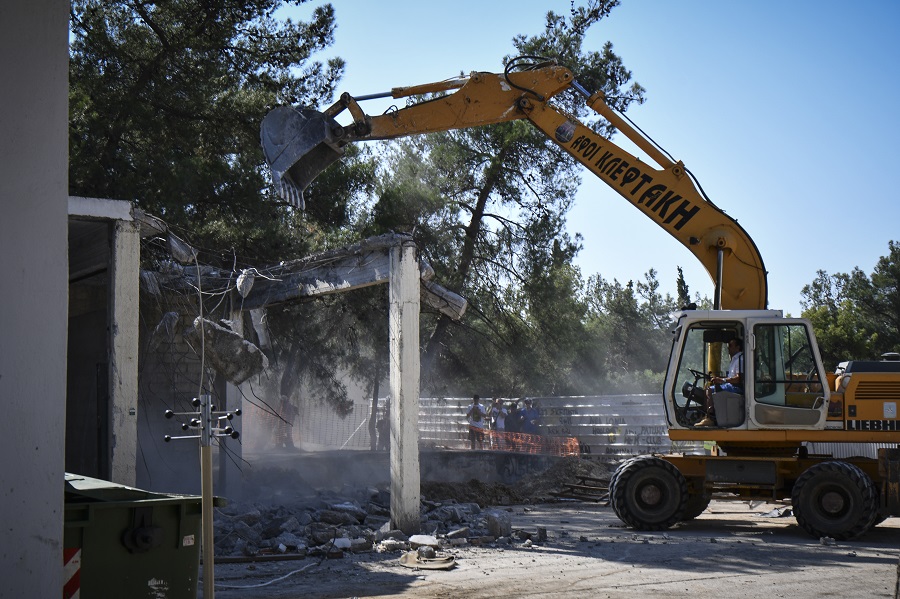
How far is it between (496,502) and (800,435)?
691 centimetres

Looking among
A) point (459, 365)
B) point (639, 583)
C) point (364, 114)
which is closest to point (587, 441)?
point (459, 365)

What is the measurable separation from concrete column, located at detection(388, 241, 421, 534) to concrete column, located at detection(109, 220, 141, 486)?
124 inches

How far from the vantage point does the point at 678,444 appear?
21.3 metres

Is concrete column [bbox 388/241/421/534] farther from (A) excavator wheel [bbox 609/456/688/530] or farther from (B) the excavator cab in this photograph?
(B) the excavator cab

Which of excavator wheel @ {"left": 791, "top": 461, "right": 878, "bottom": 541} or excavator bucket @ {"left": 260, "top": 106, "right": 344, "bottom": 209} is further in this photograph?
excavator bucket @ {"left": 260, "top": 106, "right": 344, "bottom": 209}

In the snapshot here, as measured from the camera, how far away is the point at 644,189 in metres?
12.9

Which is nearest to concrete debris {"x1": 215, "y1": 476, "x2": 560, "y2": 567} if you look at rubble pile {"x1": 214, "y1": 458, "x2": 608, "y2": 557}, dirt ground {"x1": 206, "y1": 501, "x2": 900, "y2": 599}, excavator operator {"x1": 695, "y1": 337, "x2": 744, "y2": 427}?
rubble pile {"x1": 214, "y1": 458, "x2": 608, "y2": 557}

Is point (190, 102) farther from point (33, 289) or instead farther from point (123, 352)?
point (33, 289)

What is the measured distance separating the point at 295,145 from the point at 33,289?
25.2ft

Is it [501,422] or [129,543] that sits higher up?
[129,543]

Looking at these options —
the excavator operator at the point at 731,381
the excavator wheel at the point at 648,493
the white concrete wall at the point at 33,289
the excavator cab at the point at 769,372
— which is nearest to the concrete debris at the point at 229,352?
the excavator wheel at the point at 648,493

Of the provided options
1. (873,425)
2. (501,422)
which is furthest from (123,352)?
(501,422)

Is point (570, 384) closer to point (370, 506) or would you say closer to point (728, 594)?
point (370, 506)

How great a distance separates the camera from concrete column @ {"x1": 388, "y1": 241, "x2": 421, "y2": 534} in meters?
11.6
